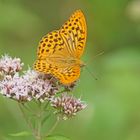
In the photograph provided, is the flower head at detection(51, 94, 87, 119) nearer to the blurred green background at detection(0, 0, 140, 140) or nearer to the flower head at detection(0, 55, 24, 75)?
the flower head at detection(0, 55, 24, 75)

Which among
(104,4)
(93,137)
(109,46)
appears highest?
(104,4)

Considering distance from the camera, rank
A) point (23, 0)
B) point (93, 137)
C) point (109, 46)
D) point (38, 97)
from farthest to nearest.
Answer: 1. point (23, 0)
2. point (109, 46)
3. point (93, 137)
4. point (38, 97)

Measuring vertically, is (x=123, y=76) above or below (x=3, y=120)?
above

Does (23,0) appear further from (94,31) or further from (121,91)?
(121,91)

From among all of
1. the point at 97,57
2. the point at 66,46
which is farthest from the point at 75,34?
the point at 97,57

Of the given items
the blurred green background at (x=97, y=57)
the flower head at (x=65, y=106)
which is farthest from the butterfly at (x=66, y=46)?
the blurred green background at (x=97, y=57)

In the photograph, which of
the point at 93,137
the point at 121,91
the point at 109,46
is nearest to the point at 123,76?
the point at 121,91
